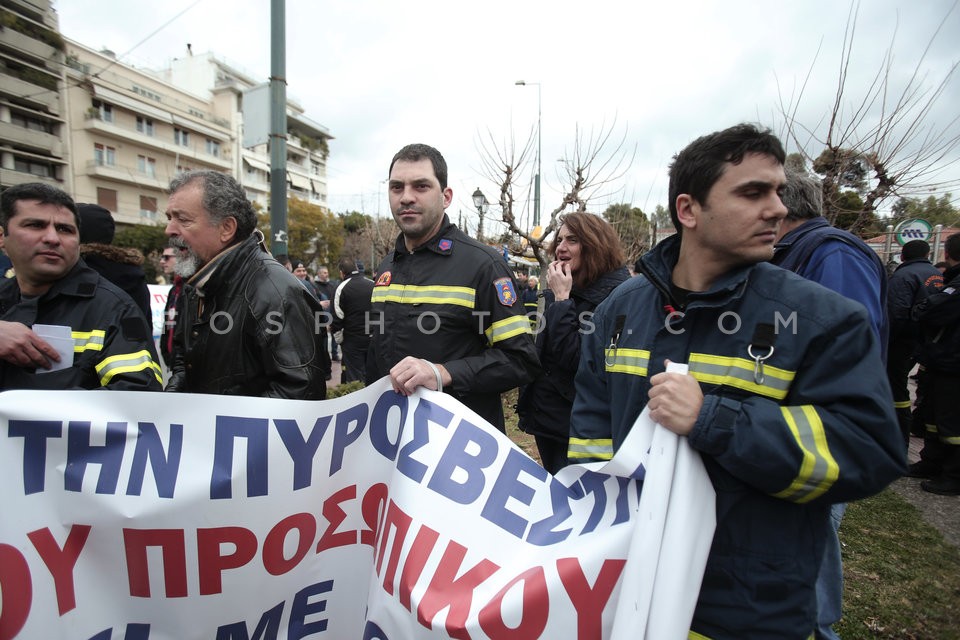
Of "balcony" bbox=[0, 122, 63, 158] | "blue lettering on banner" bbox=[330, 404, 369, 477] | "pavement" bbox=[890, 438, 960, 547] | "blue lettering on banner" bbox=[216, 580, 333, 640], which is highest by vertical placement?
"balcony" bbox=[0, 122, 63, 158]

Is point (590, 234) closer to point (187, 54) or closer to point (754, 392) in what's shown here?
point (754, 392)

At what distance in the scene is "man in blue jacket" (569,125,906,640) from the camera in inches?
50.1

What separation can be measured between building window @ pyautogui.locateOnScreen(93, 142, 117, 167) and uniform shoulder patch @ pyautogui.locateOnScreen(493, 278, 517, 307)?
48904 mm

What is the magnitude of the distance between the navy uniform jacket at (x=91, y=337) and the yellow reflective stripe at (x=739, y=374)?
7.58ft

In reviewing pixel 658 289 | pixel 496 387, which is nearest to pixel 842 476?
pixel 658 289

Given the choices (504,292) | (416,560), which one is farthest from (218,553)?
(504,292)

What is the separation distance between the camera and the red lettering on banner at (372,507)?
2.04 metres

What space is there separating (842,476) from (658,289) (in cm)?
73

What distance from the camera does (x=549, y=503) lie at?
5.74ft

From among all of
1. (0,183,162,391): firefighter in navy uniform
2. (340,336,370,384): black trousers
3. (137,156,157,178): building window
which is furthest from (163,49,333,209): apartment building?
(0,183,162,391): firefighter in navy uniform

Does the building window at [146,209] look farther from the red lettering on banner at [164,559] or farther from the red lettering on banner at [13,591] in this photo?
the red lettering on banner at [164,559]

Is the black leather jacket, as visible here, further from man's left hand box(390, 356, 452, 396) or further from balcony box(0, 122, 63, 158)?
balcony box(0, 122, 63, 158)

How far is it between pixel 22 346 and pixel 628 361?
2.43 m

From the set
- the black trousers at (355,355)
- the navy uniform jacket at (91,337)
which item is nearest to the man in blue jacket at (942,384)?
the black trousers at (355,355)
